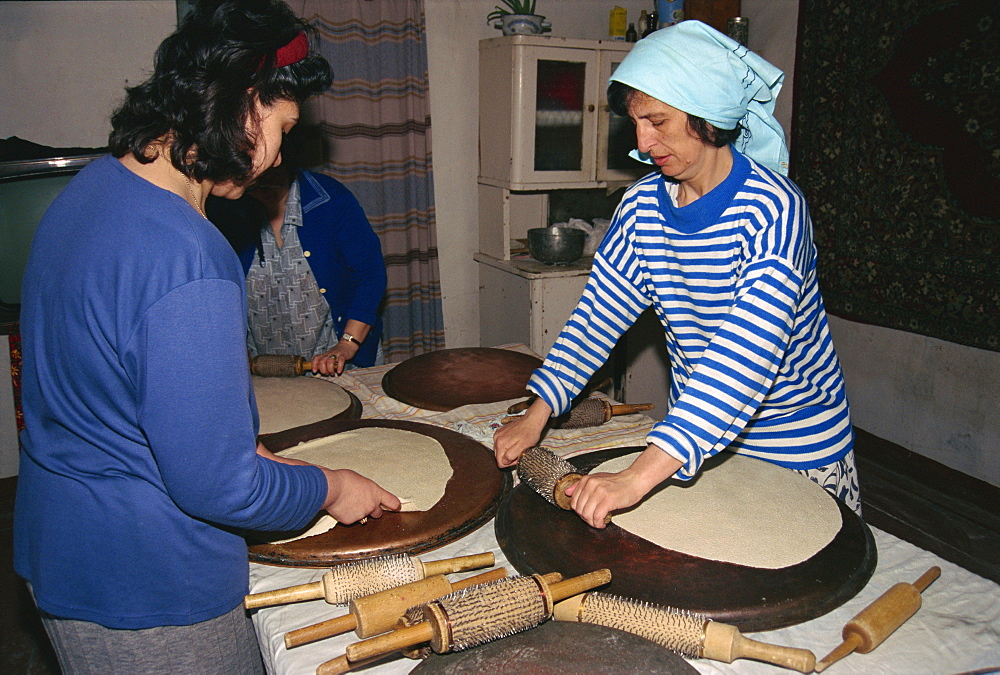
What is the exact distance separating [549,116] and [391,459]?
2.76m

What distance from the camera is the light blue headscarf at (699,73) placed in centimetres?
129

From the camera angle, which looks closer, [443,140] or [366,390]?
[366,390]

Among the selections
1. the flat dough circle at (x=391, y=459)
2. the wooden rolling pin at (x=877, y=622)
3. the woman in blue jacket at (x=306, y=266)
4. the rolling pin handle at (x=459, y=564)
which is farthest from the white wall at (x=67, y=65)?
the wooden rolling pin at (x=877, y=622)

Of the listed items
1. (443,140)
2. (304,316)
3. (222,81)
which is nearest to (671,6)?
(443,140)

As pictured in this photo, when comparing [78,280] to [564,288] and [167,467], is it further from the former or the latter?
[564,288]

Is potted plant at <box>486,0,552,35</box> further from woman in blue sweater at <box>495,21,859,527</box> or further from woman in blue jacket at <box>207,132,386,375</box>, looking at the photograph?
woman in blue sweater at <box>495,21,859,527</box>

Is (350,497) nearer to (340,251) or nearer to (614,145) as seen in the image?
(340,251)

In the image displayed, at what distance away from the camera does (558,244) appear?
382 centimetres

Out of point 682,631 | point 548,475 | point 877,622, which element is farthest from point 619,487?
point 877,622

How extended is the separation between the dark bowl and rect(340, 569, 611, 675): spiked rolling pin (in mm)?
2920

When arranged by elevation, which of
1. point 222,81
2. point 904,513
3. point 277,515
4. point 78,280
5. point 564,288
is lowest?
point 904,513

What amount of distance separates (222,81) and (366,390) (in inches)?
48.8

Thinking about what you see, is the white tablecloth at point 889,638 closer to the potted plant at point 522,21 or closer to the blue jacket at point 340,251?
the blue jacket at point 340,251

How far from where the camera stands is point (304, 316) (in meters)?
2.45
